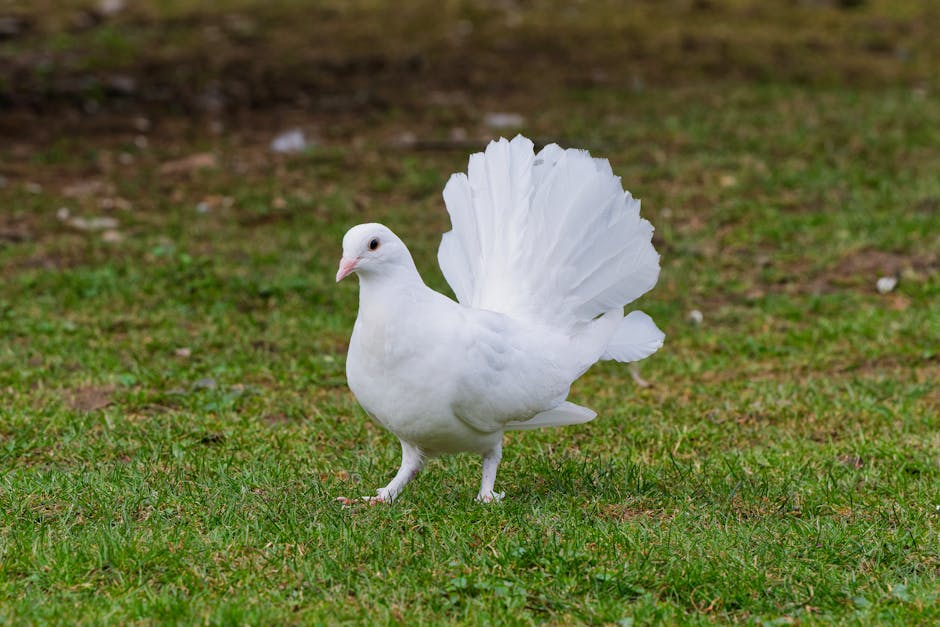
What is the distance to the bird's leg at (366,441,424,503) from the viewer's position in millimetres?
4910

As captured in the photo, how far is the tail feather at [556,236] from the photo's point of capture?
502 centimetres

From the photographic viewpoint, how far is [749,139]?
37.1 ft

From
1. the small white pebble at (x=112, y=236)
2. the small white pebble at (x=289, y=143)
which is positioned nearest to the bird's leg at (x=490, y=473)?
the small white pebble at (x=112, y=236)

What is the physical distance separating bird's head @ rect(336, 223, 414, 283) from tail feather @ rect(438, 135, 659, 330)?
0.72 meters

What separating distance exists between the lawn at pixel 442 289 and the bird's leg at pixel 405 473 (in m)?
0.13

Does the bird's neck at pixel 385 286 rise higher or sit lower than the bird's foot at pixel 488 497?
higher

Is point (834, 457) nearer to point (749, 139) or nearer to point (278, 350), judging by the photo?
point (278, 350)

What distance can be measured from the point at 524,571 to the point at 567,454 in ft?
5.58

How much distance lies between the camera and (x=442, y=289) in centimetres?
857

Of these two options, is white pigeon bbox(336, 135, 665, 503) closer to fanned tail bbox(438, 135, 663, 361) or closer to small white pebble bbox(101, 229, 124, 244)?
fanned tail bbox(438, 135, 663, 361)

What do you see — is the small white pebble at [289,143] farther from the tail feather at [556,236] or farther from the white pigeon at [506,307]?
the tail feather at [556,236]

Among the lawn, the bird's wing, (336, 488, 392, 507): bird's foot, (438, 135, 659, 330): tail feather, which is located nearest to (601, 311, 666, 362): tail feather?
(438, 135, 659, 330): tail feather

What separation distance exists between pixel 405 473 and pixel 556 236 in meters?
1.10

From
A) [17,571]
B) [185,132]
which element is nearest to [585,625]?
[17,571]
